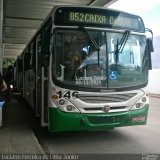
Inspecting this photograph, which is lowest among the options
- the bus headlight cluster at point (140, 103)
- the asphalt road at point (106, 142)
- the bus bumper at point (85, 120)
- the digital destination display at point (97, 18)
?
the asphalt road at point (106, 142)

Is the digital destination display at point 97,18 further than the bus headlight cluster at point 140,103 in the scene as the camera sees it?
No

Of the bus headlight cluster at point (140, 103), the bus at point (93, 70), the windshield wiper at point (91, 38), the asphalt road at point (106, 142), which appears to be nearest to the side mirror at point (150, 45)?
the bus at point (93, 70)

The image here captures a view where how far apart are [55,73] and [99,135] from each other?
2.37 m

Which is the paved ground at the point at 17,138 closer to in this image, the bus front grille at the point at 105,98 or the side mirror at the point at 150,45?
the bus front grille at the point at 105,98

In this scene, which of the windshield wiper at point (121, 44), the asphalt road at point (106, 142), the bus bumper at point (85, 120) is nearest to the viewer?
the asphalt road at point (106, 142)

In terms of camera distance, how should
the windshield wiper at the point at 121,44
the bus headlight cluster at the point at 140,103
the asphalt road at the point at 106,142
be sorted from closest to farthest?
the asphalt road at the point at 106,142 < the windshield wiper at the point at 121,44 < the bus headlight cluster at the point at 140,103

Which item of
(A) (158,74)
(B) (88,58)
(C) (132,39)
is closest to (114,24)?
(C) (132,39)

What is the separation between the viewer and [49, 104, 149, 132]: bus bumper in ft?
26.7

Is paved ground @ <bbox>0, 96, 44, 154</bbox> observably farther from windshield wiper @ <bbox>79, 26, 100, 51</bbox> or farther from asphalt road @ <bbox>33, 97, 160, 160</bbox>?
windshield wiper @ <bbox>79, 26, 100, 51</bbox>

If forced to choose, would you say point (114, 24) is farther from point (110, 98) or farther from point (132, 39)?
point (110, 98)

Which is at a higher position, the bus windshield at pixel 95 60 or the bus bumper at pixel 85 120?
the bus windshield at pixel 95 60

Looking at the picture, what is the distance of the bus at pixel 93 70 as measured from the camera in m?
8.22

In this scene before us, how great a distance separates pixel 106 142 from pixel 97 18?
10.1 ft

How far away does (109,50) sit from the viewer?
859cm
